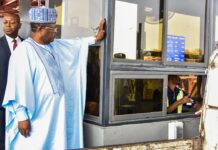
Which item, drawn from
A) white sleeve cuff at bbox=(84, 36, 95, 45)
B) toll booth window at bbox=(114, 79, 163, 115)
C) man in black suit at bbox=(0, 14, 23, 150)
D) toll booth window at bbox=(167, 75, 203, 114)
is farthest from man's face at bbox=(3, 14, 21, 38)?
toll booth window at bbox=(167, 75, 203, 114)

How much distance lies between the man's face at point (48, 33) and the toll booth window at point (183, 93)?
1696mm

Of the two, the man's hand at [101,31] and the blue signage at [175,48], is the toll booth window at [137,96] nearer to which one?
the blue signage at [175,48]

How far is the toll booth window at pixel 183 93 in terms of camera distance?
14.6 ft

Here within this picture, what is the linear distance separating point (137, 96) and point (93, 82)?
585 millimetres

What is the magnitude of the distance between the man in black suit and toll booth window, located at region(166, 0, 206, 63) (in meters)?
1.90

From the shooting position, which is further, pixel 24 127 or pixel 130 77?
pixel 130 77

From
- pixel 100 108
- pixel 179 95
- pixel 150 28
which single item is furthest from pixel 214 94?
pixel 179 95

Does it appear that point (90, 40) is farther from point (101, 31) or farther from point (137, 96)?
point (137, 96)

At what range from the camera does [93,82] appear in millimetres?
3805

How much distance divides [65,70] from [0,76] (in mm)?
692

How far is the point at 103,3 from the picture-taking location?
3625 mm

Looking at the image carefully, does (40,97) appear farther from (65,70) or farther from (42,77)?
(65,70)

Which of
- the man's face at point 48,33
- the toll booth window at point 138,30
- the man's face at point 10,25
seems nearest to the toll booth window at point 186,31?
the toll booth window at point 138,30

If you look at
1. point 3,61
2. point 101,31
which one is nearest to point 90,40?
point 101,31
